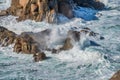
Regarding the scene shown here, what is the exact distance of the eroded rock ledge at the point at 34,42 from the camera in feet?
122

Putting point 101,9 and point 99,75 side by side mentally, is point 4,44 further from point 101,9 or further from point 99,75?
point 101,9

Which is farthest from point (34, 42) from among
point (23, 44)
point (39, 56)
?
point (39, 56)

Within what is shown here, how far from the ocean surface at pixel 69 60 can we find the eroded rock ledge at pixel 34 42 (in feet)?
1.65

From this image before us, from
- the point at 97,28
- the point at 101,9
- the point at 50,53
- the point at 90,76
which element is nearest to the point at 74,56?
the point at 50,53

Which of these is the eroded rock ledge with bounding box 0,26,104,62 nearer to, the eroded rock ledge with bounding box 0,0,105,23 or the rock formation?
the rock formation

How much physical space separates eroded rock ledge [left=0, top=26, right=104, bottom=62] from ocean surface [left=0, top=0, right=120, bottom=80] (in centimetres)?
50

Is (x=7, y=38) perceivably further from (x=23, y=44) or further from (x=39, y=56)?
(x=39, y=56)

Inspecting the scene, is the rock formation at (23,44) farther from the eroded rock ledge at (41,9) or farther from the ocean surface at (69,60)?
the eroded rock ledge at (41,9)

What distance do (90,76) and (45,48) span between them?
766 cm

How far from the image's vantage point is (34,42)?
1512 inches

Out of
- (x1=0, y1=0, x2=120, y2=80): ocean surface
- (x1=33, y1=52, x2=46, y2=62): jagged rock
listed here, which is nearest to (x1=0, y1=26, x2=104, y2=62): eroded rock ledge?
(x1=33, y1=52, x2=46, y2=62): jagged rock

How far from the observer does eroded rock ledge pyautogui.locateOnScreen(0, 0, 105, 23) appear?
46656mm

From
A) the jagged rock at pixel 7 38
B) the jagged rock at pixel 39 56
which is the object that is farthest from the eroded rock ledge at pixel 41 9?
the jagged rock at pixel 39 56

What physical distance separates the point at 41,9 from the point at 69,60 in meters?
12.3
